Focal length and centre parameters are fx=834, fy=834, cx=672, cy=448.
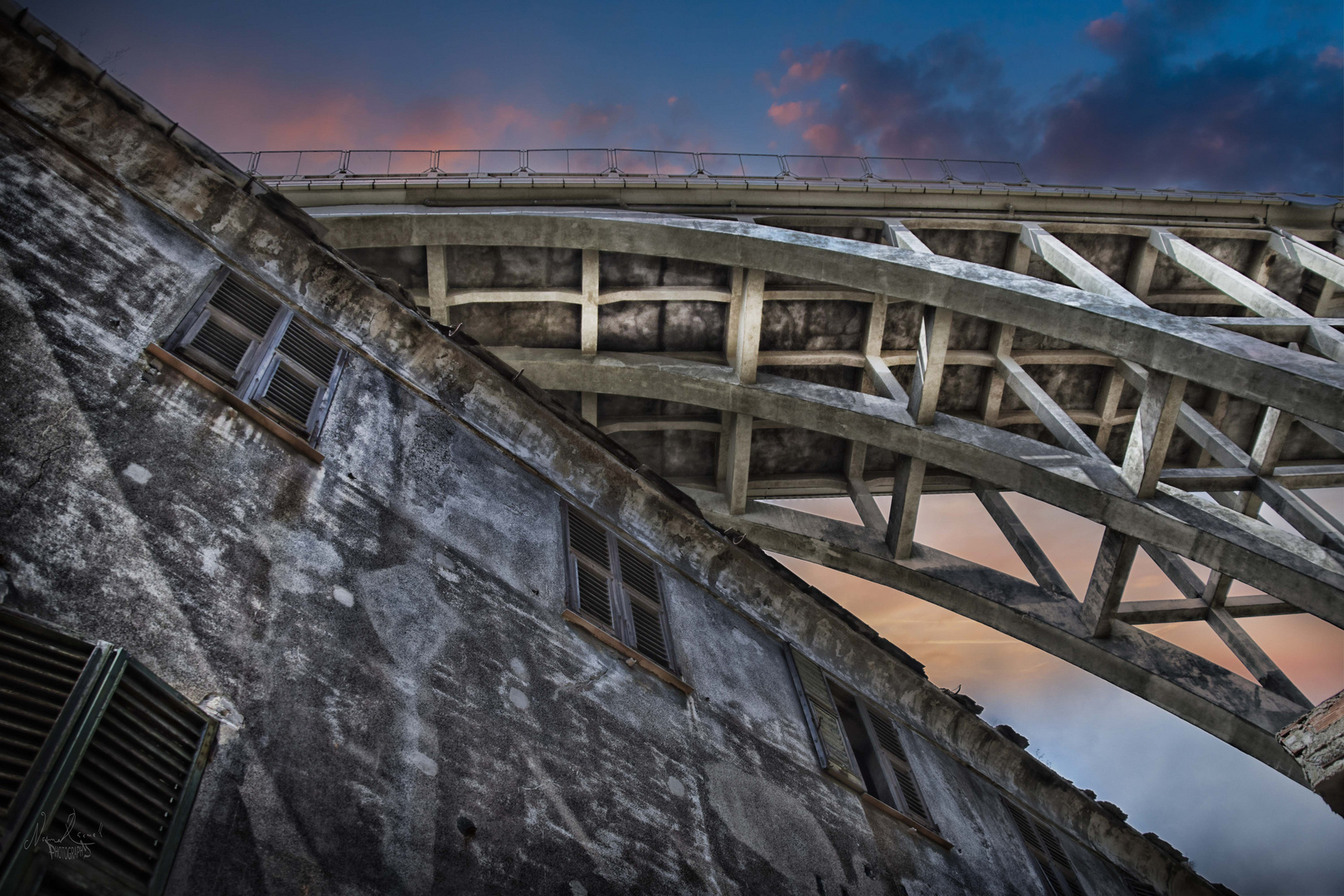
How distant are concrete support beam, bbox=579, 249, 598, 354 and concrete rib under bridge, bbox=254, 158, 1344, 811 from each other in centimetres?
5

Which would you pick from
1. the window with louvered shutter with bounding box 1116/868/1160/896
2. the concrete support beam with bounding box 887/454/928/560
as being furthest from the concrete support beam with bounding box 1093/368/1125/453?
the window with louvered shutter with bounding box 1116/868/1160/896

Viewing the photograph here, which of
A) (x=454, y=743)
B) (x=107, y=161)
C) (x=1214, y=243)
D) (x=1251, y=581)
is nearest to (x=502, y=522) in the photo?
(x=454, y=743)

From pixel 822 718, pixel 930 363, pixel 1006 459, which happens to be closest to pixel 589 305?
pixel 930 363

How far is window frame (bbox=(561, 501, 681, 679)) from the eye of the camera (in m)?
7.18

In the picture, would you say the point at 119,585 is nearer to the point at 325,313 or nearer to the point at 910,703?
the point at 325,313

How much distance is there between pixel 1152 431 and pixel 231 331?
11.3m

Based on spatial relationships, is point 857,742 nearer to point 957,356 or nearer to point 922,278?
point 922,278

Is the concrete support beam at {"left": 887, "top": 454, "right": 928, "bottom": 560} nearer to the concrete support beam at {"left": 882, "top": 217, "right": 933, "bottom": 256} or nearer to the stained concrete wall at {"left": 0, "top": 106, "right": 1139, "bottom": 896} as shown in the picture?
the concrete support beam at {"left": 882, "top": 217, "right": 933, "bottom": 256}

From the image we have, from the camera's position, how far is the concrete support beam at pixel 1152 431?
445 inches

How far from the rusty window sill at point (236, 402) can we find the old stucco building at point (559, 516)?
5 cm

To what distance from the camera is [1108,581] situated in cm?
1302

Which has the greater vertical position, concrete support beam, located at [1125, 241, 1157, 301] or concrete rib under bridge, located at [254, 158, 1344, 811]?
concrete support beam, located at [1125, 241, 1157, 301]

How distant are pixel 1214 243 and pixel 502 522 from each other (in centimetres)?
1643

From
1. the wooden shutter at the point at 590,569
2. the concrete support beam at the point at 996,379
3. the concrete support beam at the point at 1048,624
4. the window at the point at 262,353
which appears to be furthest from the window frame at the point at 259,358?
the concrete support beam at the point at 996,379
